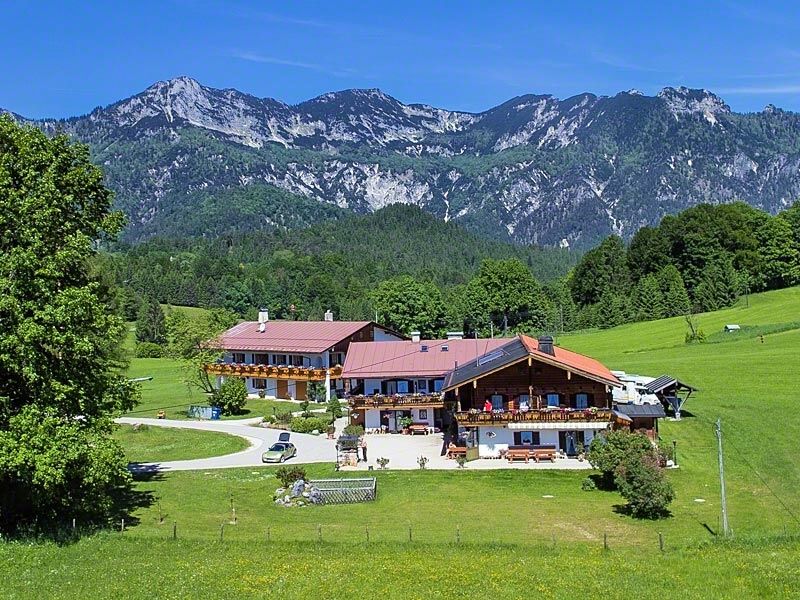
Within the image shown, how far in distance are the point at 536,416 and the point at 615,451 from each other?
9.25 metres

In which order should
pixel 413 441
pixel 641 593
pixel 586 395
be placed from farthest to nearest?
pixel 413 441 → pixel 586 395 → pixel 641 593

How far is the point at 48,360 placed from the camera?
2875 cm

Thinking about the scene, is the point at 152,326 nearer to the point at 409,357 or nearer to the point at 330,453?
the point at 409,357

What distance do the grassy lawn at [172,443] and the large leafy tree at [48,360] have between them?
17.8m

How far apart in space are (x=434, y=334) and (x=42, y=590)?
3838 inches

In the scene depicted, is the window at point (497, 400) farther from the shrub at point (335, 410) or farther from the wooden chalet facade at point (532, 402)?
the shrub at point (335, 410)

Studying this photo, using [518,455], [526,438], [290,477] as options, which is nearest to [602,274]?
[526,438]

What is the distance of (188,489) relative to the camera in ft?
127

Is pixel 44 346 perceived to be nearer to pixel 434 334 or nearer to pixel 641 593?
pixel 641 593

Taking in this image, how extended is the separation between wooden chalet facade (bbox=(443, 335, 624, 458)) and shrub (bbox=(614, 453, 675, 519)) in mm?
12267

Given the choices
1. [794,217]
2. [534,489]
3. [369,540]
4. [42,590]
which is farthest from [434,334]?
[42,590]

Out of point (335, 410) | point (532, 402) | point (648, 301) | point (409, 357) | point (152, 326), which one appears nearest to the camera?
point (532, 402)

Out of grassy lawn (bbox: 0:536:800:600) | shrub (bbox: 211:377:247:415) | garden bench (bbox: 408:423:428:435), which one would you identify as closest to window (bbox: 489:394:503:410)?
garden bench (bbox: 408:423:428:435)

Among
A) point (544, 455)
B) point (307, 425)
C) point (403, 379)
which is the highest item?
point (403, 379)
